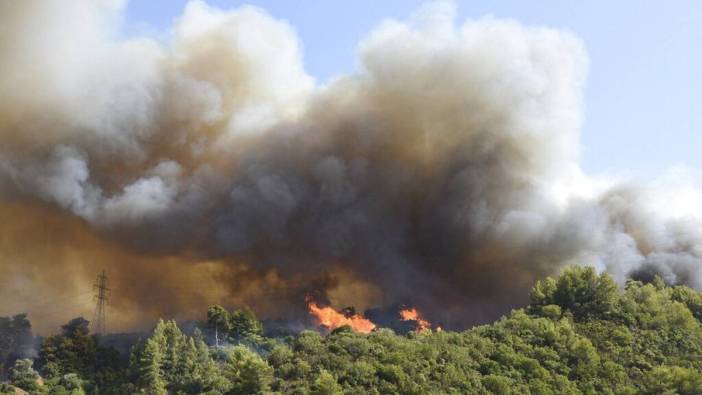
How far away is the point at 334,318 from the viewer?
81.2 meters

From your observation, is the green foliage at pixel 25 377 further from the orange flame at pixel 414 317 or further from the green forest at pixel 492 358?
the orange flame at pixel 414 317

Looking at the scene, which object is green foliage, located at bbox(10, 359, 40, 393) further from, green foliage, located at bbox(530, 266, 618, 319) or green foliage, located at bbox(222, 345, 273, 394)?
green foliage, located at bbox(530, 266, 618, 319)

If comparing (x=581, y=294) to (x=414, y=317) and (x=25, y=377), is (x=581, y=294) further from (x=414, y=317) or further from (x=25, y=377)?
(x=25, y=377)

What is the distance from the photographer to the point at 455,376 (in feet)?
104

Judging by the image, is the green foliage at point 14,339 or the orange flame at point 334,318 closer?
the green foliage at point 14,339

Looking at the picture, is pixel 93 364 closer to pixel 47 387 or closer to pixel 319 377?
pixel 47 387

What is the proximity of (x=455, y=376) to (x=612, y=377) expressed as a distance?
9.22m

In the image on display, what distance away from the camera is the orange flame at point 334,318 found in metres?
78.6

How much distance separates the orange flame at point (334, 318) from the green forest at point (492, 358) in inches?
980

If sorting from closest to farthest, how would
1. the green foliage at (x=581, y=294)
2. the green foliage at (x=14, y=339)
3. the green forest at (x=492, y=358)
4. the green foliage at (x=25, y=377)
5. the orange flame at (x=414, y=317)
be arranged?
the green forest at (x=492, y=358) < the green foliage at (x=581, y=294) < the green foliage at (x=25, y=377) < the green foliage at (x=14, y=339) < the orange flame at (x=414, y=317)

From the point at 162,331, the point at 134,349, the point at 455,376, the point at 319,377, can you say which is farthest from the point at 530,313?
the point at 134,349

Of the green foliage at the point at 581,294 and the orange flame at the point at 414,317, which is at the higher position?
the orange flame at the point at 414,317

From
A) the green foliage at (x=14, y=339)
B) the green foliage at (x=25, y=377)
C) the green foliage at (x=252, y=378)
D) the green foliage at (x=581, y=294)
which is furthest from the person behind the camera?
the green foliage at (x=14, y=339)

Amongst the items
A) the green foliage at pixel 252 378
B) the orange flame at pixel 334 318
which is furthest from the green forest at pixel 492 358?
the orange flame at pixel 334 318
